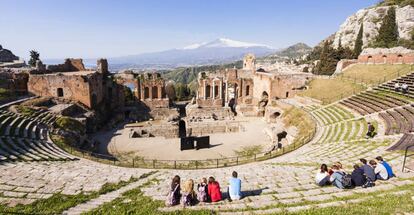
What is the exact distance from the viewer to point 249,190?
38.2 feet

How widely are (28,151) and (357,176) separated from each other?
21.5 m

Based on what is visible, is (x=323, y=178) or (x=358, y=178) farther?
(x=323, y=178)

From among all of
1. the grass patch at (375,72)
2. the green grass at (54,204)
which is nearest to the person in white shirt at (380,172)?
the green grass at (54,204)

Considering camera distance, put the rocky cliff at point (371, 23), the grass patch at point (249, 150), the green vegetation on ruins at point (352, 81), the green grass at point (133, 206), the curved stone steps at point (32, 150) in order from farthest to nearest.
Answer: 1. the rocky cliff at point (371, 23)
2. the green vegetation on ruins at point (352, 81)
3. the grass patch at point (249, 150)
4. the curved stone steps at point (32, 150)
5. the green grass at point (133, 206)

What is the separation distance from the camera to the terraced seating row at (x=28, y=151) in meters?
17.3

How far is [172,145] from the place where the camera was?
30188mm

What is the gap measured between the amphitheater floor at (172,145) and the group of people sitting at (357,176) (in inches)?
620

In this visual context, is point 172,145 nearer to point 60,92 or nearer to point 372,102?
point 60,92

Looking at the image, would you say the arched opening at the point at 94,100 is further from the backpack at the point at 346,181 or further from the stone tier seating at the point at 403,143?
the stone tier seating at the point at 403,143

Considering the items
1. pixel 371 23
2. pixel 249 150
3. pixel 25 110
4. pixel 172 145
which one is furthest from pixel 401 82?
pixel 371 23

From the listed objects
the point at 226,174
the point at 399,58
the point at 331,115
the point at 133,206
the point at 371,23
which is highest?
the point at 371,23

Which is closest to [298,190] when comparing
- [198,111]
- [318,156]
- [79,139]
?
[318,156]

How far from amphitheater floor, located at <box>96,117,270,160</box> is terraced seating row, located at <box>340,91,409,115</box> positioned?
10371 mm

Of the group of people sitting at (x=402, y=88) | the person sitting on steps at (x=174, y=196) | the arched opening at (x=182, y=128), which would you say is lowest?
the arched opening at (x=182, y=128)
